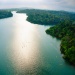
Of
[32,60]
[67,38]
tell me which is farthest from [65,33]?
[32,60]

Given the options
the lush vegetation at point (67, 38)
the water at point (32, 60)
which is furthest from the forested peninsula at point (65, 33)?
the water at point (32, 60)

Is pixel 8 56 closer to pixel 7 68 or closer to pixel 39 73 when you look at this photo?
pixel 7 68

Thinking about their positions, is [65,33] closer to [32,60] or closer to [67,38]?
[67,38]

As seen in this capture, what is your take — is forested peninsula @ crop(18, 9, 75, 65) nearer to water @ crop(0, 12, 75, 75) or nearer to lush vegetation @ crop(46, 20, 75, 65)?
lush vegetation @ crop(46, 20, 75, 65)

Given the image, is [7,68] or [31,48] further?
[31,48]

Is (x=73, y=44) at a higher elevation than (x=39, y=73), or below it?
higher

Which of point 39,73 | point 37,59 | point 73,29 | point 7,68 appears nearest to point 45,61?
point 37,59

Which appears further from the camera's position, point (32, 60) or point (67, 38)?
point (67, 38)

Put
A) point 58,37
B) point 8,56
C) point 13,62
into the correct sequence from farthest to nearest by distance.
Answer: point 58,37 < point 8,56 < point 13,62
